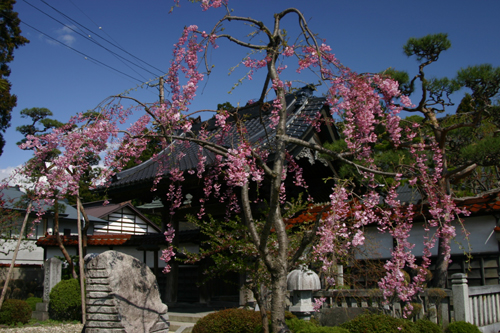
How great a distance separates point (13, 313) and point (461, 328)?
36.6ft

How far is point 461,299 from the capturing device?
590cm

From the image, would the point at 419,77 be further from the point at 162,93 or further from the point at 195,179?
the point at 162,93

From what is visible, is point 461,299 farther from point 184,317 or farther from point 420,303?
point 184,317

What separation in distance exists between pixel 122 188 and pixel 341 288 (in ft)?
19.6

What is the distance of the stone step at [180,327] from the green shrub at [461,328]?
4682mm

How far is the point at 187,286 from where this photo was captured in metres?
13.1

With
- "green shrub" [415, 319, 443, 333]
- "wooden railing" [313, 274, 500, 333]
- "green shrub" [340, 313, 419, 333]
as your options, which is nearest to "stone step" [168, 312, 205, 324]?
"wooden railing" [313, 274, 500, 333]

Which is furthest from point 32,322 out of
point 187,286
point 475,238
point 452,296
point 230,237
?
point 475,238

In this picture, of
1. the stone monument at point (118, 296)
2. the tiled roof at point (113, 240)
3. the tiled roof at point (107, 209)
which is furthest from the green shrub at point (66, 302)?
the tiled roof at point (107, 209)

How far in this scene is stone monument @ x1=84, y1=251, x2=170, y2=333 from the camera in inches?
233

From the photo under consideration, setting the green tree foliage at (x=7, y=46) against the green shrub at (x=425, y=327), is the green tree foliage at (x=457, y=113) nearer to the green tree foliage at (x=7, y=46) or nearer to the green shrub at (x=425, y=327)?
the green shrub at (x=425, y=327)

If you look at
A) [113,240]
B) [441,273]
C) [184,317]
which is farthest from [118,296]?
[113,240]

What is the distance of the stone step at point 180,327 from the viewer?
7.58 metres

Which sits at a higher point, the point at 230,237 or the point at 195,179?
the point at 195,179
